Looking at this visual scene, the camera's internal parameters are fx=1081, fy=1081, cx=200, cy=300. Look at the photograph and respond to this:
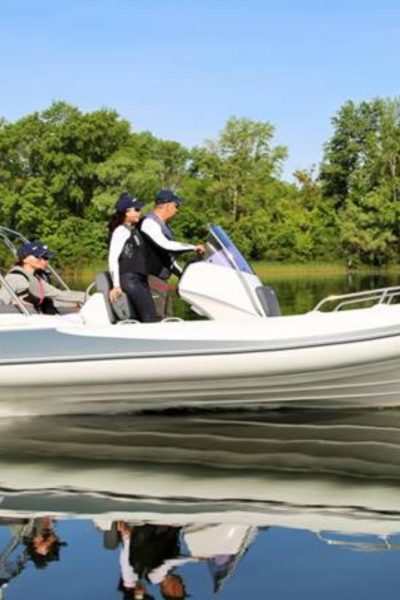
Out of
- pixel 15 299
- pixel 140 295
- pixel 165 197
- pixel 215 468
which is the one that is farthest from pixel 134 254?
pixel 215 468

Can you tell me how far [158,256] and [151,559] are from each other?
3543 millimetres

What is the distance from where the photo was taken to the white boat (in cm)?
694

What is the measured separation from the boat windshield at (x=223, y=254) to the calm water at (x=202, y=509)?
3.41 ft

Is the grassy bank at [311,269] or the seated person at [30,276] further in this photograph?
the grassy bank at [311,269]

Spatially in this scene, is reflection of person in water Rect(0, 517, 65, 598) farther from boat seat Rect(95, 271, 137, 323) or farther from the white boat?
boat seat Rect(95, 271, 137, 323)

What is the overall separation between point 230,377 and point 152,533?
2.67 meters

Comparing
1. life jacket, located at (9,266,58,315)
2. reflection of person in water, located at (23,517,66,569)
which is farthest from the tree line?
reflection of person in water, located at (23,517,66,569)

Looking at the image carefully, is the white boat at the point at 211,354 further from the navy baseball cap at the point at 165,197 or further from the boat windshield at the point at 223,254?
the navy baseball cap at the point at 165,197

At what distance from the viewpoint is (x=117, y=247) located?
7379mm

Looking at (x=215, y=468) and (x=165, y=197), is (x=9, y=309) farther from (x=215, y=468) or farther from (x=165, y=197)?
(x=215, y=468)

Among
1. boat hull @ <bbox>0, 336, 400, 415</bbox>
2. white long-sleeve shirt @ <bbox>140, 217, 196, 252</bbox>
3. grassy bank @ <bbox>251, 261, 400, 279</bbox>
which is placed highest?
white long-sleeve shirt @ <bbox>140, 217, 196, 252</bbox>

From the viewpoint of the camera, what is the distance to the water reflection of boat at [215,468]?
15.6 ft

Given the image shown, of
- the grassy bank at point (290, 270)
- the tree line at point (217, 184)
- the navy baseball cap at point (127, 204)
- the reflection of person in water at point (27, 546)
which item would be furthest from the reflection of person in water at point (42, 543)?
the tree line at point (217, 184)

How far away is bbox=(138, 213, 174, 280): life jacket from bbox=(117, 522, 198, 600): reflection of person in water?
3.04 metres
